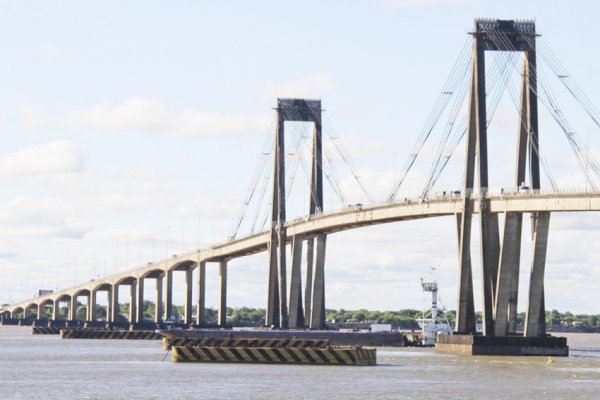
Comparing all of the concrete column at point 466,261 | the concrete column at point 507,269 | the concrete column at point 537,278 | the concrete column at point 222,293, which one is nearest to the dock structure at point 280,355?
the concrete column at point 507,269

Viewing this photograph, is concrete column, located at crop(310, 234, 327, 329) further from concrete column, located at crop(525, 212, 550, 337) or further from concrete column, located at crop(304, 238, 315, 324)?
concrete column, located at crop(525, 212, 550, 337)

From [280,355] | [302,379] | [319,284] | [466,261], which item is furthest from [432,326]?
[302,379]

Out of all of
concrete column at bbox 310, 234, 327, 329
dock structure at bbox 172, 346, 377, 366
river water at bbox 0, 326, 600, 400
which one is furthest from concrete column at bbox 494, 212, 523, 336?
concrete column at bbox 310, 234, 327, 329

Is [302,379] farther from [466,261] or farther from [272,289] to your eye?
[272,289]

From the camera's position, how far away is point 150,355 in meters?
116

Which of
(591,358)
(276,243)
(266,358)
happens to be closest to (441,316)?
(276,243)

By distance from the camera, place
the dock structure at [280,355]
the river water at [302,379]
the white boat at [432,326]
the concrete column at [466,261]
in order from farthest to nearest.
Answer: the white boat at [432,326] < the concrete column at [466,261] < the dock structure at [280,355] < the river water at [302,379]

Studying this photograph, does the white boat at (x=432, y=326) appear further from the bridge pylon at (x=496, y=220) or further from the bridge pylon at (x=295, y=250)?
the bridge pylon at (x=496, y=220)

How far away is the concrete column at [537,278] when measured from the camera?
112438 mm

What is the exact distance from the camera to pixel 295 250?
158750 mm

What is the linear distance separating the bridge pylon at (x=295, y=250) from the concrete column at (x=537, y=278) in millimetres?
44069

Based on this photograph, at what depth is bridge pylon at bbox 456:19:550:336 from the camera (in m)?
113

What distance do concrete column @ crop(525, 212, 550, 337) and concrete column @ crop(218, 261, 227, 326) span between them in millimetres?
77499

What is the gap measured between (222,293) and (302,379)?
367 ft
